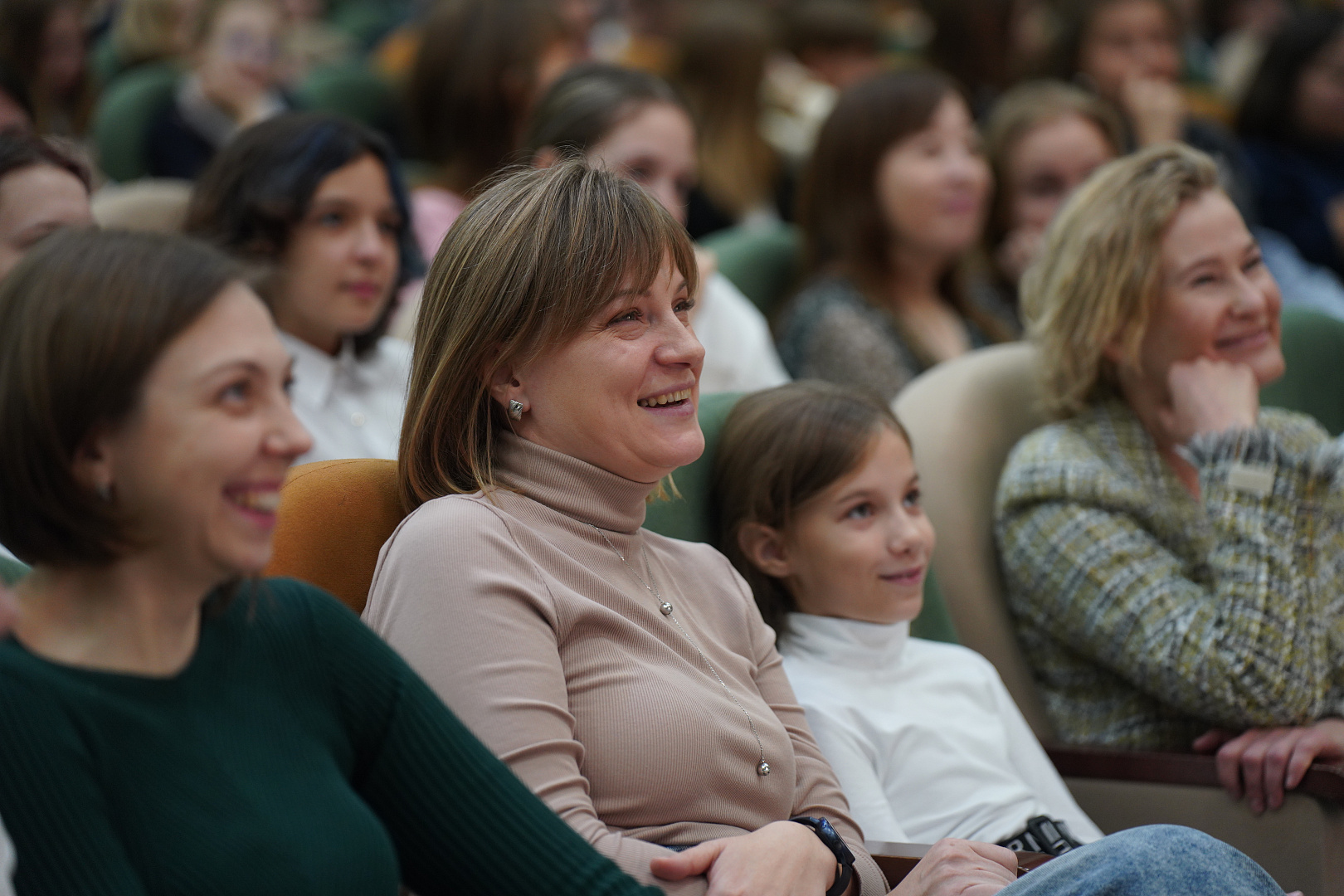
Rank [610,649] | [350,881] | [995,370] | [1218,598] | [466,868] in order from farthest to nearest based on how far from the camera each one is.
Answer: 1. [995,370]
2. [1218,598]
3. [610,649]
4. [466,868]
5. [350,881]

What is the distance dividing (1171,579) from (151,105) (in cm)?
337

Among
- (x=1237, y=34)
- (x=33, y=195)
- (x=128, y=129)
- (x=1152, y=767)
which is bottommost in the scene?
(x=1152, y=767)

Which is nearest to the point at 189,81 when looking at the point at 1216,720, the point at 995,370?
the point at 995,370

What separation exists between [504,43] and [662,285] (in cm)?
242

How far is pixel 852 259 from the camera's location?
11.0 feet

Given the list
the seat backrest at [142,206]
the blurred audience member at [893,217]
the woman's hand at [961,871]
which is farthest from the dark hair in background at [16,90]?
the woman's hand at [961,871]

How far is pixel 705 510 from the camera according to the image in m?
1.99

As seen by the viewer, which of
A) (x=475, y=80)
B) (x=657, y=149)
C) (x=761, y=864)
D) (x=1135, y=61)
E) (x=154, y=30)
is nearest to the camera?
(x=761, y=864)

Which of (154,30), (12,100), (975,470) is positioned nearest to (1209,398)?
(975,470)

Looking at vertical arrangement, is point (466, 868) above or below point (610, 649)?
below

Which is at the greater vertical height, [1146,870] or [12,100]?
[12,100]

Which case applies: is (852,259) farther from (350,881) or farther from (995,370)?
(350,881)

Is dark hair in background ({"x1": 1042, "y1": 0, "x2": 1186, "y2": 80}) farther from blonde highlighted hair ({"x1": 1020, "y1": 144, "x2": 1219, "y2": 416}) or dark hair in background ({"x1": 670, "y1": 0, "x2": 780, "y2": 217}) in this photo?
blonde highlighted hair ({"x1": 1020, "y1": 144, "x2": 1219, "y2": 416})

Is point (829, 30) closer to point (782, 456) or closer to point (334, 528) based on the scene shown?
point (782, 456)
